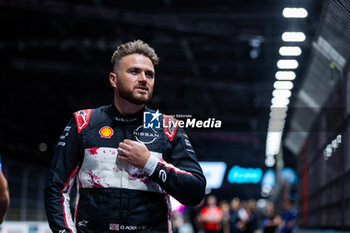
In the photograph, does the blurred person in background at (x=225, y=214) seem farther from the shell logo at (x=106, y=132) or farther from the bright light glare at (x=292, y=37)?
the shell logo at (x=106, y=132)

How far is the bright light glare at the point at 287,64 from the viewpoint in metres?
19.4

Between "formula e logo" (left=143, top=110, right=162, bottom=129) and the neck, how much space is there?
59 millimetres

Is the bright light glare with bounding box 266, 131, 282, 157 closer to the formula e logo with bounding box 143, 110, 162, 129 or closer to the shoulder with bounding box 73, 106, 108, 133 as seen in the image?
the formula e logo with bounding box 143, 110, 162, 129

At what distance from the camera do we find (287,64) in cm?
2045

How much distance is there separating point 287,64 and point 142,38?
6.02 m

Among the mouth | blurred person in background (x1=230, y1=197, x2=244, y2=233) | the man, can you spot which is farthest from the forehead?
blurred person in background (x1=230, y1=197, x2=244, y2=233)

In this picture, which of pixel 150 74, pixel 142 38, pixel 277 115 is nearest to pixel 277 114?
pixel 277 115

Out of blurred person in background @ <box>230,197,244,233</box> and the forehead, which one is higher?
the forehead

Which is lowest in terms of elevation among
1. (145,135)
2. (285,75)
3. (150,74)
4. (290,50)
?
(145,135)

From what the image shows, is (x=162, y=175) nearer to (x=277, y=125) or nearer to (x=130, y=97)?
(x=130, y=97)

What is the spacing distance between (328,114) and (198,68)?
1806cm

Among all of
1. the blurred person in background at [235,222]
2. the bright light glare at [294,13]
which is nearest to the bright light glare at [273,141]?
the bright light glare at [294,13]

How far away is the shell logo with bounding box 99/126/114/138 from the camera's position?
11.3ft

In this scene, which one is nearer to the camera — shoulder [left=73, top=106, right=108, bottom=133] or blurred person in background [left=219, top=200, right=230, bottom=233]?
shoulder [left=73, top=106, right=108, bottom=133]
